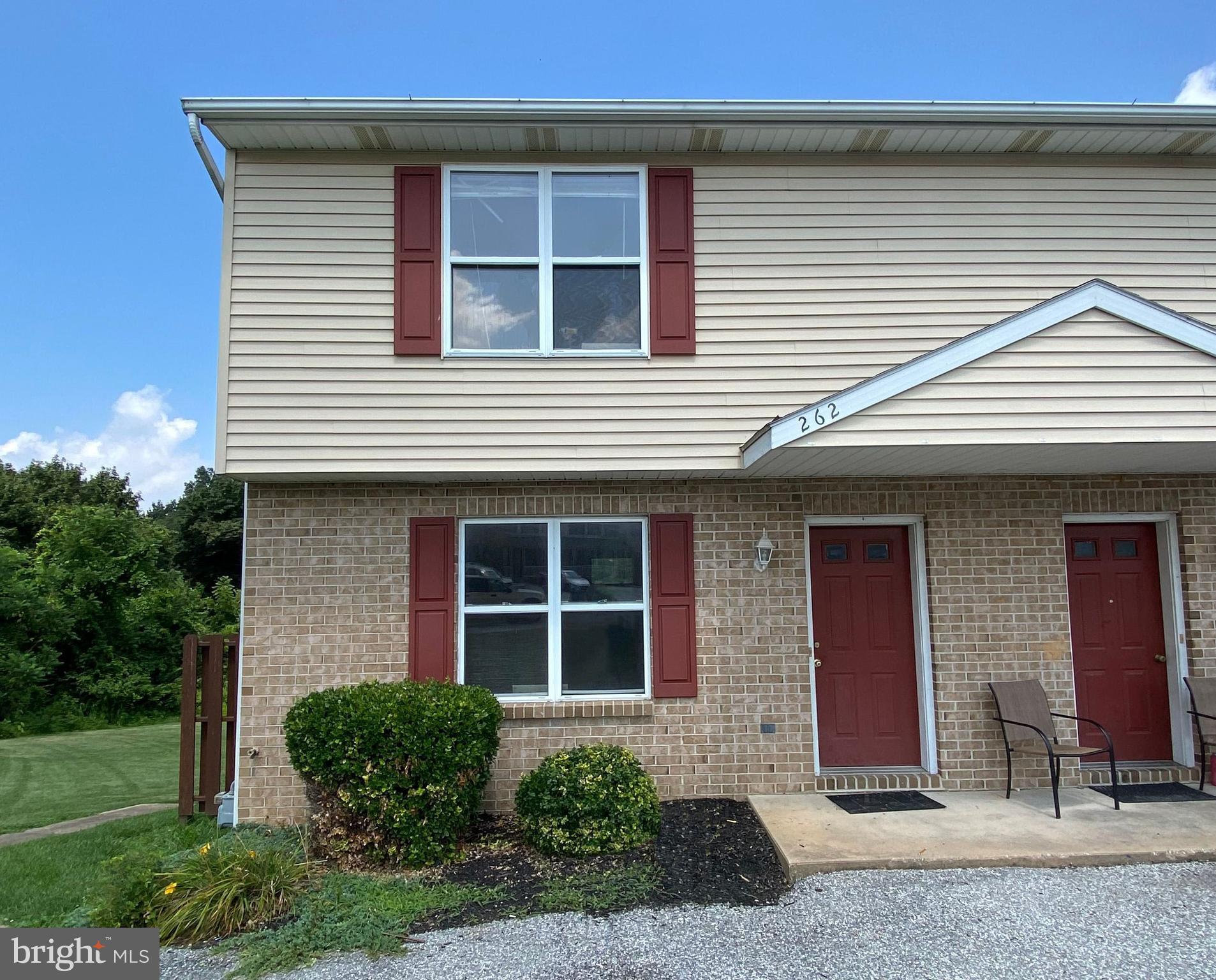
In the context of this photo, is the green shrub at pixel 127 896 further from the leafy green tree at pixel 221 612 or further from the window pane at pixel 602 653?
the leafy green tree at pixel 221 612

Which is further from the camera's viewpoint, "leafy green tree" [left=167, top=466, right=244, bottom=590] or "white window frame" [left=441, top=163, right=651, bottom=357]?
"leafy green tree" [left=167, top=466, right=244, bottom=590]

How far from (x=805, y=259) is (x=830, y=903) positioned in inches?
182

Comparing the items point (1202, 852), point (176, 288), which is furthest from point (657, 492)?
point (176, 288)

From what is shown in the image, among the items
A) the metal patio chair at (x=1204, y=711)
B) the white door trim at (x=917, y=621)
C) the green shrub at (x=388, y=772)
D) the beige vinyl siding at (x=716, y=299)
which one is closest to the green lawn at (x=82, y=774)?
the green shrub at (x=388, y=772)

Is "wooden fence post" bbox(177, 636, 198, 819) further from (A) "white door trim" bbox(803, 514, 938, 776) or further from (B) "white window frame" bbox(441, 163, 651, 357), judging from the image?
(A) "white door trim" bbox(803, 514, 938, 776)

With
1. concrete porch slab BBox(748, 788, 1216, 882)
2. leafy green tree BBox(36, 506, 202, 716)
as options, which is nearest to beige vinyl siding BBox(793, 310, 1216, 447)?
concrete porch slab BBox(748, 788, 1216, 882)

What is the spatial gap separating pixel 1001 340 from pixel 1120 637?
10.5 feet

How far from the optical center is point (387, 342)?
600cm

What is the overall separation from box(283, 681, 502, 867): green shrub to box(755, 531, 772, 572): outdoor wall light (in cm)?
254

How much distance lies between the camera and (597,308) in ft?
20.4

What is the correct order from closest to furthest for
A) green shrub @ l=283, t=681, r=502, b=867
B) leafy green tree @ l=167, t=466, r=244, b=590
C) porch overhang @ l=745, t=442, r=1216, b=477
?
green shrub @ l=283, t=681, r=502, b=867
porch overhang @ l=745, t=442, r=1216, b=477
leafy green tree @ l=167, t=466, r=244, b=590

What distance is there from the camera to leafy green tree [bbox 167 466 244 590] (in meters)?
26.5

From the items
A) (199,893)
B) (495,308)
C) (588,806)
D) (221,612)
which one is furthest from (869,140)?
(221,612)

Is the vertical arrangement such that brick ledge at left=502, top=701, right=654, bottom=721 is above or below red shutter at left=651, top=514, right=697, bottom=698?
below
